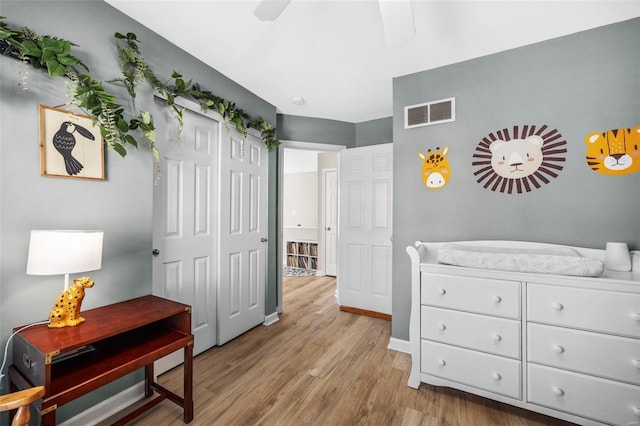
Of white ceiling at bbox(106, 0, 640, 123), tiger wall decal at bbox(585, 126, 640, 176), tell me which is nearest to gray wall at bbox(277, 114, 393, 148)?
white ceiling at bbox(106, 0, 640, 123)

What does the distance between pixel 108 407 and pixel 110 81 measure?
1971mm

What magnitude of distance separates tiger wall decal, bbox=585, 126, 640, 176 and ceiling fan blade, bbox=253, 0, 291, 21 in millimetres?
2136

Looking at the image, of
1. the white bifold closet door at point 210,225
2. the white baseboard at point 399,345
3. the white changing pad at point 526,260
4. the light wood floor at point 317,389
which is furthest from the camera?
the white baseboard at point 399,345

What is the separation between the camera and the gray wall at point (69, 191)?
4.26 feet

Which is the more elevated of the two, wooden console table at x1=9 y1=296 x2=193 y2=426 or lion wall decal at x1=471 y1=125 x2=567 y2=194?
lion wall decal at x1=471 y1=125 x2=567 y2=194

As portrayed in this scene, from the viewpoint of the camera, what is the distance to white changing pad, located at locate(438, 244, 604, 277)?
150cm

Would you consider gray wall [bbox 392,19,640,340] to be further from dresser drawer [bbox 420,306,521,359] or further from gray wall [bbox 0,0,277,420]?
gray wall [bbox 0,0,277,420]

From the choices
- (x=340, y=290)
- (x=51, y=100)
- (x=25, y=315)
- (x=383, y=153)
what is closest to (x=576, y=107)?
(x=383, y=153)

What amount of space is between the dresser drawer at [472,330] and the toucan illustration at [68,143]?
2291 millimetres

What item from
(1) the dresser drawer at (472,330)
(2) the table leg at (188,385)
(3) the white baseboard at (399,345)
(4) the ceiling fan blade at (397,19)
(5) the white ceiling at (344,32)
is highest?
(5) the white ceiling at (344,32)

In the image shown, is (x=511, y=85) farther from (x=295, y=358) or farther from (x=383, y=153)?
(x=295, y=358)

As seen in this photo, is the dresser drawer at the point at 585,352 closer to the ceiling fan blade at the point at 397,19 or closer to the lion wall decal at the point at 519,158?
the lion wall decal at the point at 519,158

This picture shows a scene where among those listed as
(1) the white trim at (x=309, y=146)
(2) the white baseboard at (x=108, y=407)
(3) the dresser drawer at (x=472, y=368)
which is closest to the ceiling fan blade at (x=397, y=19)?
(3) the dresser drawer at (x=472, y=368)

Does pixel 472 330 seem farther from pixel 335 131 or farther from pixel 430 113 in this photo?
pixel 335 131
